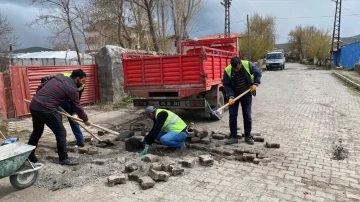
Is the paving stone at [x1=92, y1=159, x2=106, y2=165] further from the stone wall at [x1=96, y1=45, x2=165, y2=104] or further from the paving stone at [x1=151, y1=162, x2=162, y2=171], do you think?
the stone wall at [x1=96, y1=45, x2=165, y2=104]

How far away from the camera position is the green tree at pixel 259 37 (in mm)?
39031

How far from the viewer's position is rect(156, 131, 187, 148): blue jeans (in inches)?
191

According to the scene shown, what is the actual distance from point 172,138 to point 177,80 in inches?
94.0

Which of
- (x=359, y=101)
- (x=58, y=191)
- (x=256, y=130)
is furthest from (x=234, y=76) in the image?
(x=359, y=101)

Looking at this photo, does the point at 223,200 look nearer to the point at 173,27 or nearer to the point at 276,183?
the point at 276,183

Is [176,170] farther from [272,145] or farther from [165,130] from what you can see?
[272,145]

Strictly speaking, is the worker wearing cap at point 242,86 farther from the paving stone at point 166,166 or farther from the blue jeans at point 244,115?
the paving stone at point 166,166

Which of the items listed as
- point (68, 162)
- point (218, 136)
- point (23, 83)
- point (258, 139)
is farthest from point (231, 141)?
point (23, 83)

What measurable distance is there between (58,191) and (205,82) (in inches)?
157

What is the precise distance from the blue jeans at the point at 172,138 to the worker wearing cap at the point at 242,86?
1.01 m

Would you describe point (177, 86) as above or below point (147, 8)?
below

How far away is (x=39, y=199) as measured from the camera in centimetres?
347

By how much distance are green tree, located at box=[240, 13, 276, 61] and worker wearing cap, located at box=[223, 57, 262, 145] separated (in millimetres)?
31944

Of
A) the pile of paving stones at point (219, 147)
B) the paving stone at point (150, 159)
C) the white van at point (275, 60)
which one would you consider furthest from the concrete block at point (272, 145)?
the white van at point (275, 60)
